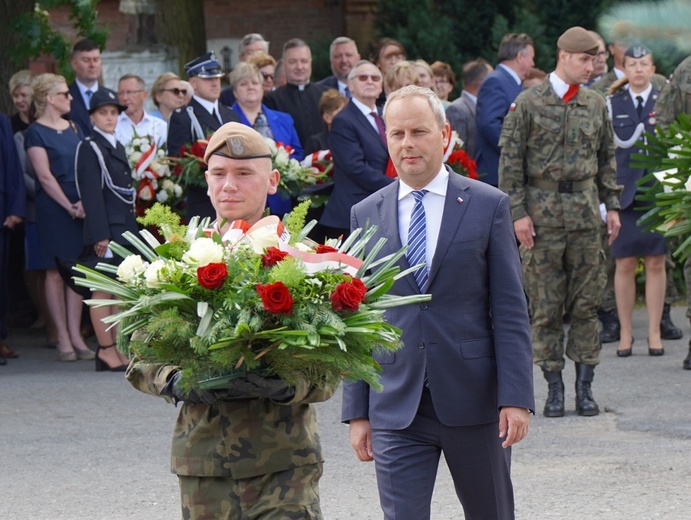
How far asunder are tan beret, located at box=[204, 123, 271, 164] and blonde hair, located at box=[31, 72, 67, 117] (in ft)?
21.1

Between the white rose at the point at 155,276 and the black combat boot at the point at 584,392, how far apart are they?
4.97 m

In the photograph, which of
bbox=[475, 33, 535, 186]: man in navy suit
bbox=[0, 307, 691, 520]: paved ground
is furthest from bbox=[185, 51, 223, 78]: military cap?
bbox=[0, 307, 691, 520]: paved ground

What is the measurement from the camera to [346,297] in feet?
12.0

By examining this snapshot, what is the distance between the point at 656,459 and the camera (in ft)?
23.4

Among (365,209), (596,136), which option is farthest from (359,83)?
(365,209)

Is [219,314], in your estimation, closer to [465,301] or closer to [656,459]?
[465,301]

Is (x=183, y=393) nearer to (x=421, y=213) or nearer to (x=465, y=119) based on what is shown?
(x=421, y=213)

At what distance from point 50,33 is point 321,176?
4.03 metres

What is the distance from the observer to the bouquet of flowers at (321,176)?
421 inches

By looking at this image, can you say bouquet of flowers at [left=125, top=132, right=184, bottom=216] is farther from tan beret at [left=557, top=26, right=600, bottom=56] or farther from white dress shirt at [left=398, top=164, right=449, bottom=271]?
white dress shirt at [left=398, top=164, right=449, bottom=271]

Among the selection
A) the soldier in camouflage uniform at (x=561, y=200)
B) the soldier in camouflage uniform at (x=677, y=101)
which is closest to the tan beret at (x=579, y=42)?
the soldier in camouflage uniform at (x=561, y=200)

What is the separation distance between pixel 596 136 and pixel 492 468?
13.9ft

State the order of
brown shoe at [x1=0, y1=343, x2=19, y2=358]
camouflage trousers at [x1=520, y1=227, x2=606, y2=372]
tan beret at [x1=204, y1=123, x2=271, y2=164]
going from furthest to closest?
brown shoe at [x1=0, y1=343, x2=19, y2=358], camouflage trousers at [x1=520, y1=227, x2=606, y2=372], tan beret at [x1=204, y1=123, x2=271, y2=164]

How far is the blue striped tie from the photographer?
4391mm
